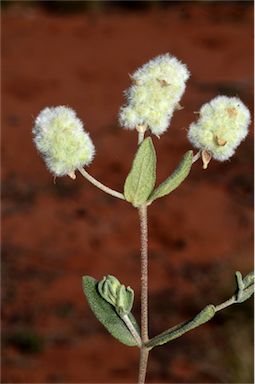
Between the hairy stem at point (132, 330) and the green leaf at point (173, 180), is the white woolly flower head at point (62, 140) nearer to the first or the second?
the green leaf at point (173, 180)

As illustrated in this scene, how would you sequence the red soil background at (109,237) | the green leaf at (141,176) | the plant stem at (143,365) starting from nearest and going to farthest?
the plant stem at (143,365)
the green leaf at (141,176)
the red soil background at (109,237)

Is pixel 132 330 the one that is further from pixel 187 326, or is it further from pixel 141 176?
pixel 141 176

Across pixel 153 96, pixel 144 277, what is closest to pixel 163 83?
pixel 153 96

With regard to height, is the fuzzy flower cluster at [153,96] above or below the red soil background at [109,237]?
below

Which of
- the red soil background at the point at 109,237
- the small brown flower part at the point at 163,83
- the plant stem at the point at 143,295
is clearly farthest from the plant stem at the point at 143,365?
the red soil background at the point at 109,237

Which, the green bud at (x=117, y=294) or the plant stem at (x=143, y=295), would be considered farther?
the green bud at (x=117, y=294)

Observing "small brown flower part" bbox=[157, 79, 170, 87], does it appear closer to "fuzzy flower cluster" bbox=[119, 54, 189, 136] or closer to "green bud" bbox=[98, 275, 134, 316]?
"fuzzy flower cluster" bbox=[119, 54, 189, 136]
